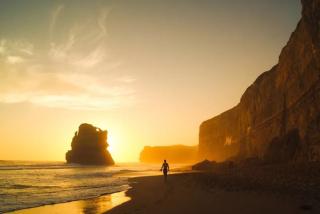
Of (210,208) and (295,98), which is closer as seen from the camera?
(210,208)

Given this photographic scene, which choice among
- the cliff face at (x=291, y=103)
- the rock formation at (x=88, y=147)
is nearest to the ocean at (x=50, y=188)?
the cliff face at (x=291, y=103)

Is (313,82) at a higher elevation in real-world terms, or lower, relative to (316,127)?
higher

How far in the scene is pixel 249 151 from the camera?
208ft

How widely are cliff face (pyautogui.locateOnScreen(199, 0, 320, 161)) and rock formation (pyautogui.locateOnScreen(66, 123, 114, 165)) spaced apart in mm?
96042

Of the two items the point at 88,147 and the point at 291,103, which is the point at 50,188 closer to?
the point at 291,103

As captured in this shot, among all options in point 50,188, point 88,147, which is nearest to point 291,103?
point 50,188

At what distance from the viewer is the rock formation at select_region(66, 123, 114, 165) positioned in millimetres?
148875

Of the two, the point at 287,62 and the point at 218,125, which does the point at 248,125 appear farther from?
the point at 218,125

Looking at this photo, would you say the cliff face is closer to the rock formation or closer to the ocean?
the ocean

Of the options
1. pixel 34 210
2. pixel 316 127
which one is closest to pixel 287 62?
pixel 316 127

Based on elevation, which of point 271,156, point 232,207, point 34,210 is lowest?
point 34,210

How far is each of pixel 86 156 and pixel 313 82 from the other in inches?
5135

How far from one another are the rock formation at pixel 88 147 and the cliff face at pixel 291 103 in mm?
96042

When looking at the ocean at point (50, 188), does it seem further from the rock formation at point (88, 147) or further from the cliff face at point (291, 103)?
the rock formation at point (88, 147)
